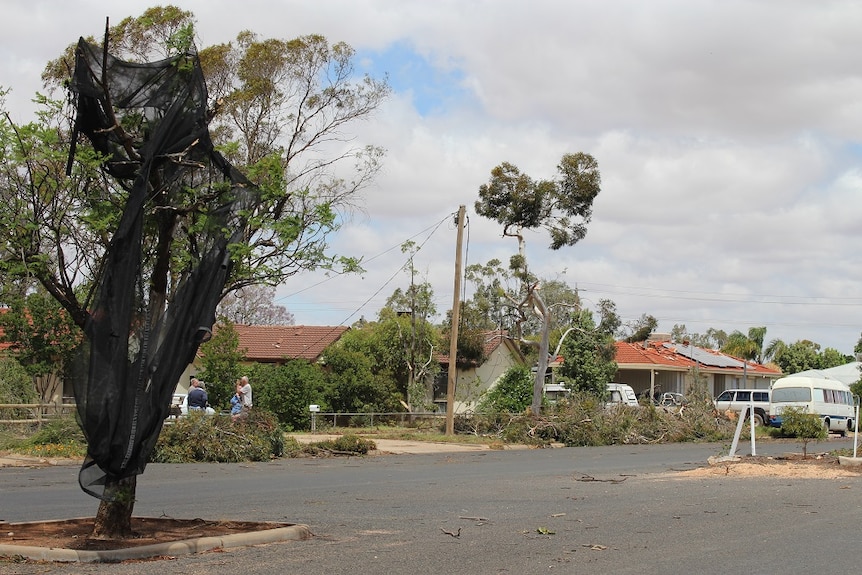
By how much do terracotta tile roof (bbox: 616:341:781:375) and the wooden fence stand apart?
1441 inches

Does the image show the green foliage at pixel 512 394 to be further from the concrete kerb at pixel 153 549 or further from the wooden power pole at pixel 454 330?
the concrete kerb at pixel 153 549

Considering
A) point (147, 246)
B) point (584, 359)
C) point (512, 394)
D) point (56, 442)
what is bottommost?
point (56, 442)

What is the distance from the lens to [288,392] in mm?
35531

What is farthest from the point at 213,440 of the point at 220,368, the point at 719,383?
the point at 719,383

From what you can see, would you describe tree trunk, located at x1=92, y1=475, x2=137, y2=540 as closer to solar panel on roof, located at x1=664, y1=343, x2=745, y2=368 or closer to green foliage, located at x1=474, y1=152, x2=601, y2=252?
green foliage, located at x1=474, y1=152, x2=601, y2=252

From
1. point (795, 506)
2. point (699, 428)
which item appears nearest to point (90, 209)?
point (795, 506)

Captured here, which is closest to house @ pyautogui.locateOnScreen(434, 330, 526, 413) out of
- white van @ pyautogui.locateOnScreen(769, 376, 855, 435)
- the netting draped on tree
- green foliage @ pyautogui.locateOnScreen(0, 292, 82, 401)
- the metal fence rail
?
the metal fence rail

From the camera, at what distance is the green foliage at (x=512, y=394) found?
43.1 m

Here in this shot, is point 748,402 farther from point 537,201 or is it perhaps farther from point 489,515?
point 489,515

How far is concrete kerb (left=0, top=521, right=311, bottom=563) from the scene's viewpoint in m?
8.68

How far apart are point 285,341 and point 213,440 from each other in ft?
86.2

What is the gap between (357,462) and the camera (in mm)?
24109

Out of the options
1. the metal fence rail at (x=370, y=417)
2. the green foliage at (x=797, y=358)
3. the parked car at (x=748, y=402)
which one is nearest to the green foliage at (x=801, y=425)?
the parked car at (x=748, y=402)

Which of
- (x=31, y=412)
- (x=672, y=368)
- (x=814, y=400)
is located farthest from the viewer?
(x=672, y=368)
